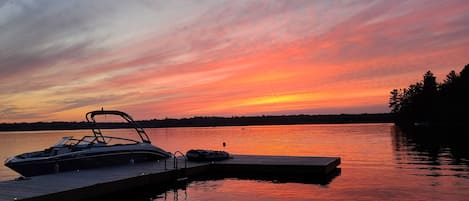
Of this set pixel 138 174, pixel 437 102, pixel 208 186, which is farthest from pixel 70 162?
pixel 437 102

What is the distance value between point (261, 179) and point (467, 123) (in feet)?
270

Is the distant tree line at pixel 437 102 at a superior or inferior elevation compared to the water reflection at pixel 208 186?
superior

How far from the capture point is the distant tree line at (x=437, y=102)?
8616 cm

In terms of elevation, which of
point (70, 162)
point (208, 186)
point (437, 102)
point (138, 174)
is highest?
point (437, 102)

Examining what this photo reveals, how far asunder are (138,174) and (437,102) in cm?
9363

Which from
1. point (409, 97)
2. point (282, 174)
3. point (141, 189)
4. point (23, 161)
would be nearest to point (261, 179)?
point (282, 174)

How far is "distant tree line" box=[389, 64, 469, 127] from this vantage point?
86156mm

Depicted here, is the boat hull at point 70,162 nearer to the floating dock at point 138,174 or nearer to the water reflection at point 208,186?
the floating dock at point 138,174

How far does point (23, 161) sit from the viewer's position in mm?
18109

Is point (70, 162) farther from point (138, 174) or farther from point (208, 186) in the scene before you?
point (208, 186)

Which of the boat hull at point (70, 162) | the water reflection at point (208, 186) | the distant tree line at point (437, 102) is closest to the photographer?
the water reflection at point (208, 186)

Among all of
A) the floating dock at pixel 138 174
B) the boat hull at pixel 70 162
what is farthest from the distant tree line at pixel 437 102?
the boat hull at pixel 70 162

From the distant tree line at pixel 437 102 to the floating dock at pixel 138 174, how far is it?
74.5 m

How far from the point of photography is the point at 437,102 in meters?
97.6
